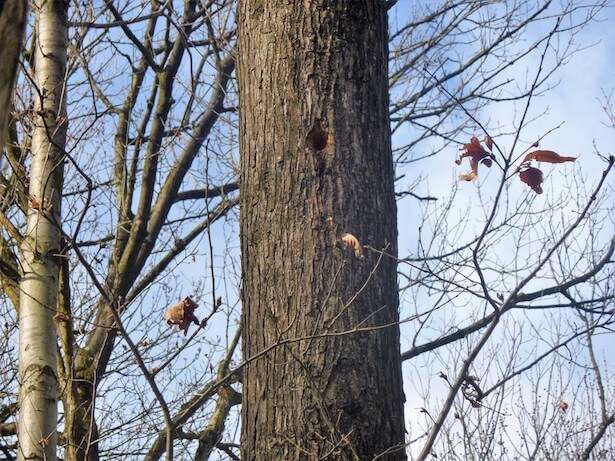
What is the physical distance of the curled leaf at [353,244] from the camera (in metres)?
2.62

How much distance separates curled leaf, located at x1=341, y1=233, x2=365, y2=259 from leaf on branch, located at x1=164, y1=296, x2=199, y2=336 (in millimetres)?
589

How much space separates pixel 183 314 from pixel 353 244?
660mm

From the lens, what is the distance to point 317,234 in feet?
8.61

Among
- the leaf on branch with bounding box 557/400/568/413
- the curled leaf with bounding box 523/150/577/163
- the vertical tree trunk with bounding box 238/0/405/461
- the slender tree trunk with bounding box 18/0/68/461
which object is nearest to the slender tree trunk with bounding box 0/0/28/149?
the vertical tree trunk with bounding box 238/0/405/461

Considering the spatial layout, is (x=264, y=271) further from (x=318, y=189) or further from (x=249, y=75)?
(x=249, y=75)

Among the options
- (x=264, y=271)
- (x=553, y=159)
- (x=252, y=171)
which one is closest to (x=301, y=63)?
(x=252, y=171)

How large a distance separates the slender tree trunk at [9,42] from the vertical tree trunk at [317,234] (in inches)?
61.4

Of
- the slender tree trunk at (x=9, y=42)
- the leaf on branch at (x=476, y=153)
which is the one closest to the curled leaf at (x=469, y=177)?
the leaf on branch at (x=476, y=153)

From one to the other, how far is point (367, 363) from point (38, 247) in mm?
2580

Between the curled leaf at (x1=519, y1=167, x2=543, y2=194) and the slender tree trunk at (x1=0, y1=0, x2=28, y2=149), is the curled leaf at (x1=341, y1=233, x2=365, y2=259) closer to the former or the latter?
the curled leaf at (x1=519, y1=167, x2=543, y2=194)

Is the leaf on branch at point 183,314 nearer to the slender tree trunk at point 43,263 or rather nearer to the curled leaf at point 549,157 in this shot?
the curled leaf at point 549,157

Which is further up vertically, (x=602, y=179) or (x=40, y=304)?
(x=40, y=304)

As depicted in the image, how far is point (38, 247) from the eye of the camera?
4.35 m

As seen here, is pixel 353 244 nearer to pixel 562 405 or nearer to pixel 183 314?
pixel 183 314
